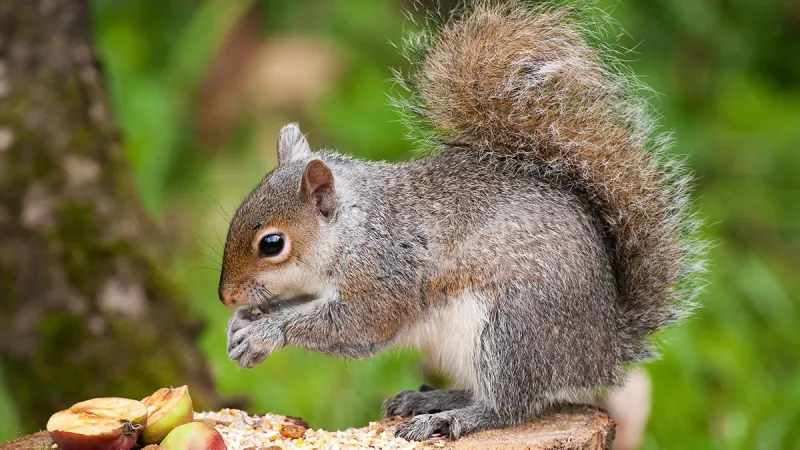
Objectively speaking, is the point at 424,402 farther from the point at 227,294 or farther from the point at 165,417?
the point at 165,417

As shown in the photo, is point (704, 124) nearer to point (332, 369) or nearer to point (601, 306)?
point (332, 369)

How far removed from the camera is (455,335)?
237 centimetres

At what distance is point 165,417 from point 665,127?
11.3 ft

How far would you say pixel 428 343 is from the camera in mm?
2457

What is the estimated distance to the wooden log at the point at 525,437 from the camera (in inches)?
A: 88.0

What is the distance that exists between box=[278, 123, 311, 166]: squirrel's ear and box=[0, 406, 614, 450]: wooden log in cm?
66

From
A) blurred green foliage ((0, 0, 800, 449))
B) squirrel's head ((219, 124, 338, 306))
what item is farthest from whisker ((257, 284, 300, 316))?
blurred green foliage ((0, 0, 800, 449))

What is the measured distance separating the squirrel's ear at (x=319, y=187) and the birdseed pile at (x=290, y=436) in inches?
19.5

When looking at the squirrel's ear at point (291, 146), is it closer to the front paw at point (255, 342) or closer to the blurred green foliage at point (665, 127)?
the front paw at point (255, 342)

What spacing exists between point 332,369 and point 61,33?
1596mm

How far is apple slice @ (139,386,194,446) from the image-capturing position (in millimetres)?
2125

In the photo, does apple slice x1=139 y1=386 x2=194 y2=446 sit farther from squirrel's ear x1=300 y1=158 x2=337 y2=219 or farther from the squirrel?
squirrel's ear x1=300 y1=158 x2=337 y2=219

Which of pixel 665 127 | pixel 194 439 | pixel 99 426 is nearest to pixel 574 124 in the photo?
pixel 194 439

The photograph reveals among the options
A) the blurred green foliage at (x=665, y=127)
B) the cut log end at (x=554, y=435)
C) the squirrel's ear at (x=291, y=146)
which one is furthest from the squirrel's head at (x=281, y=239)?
the blurred green foliage at (x=665, y=127)
